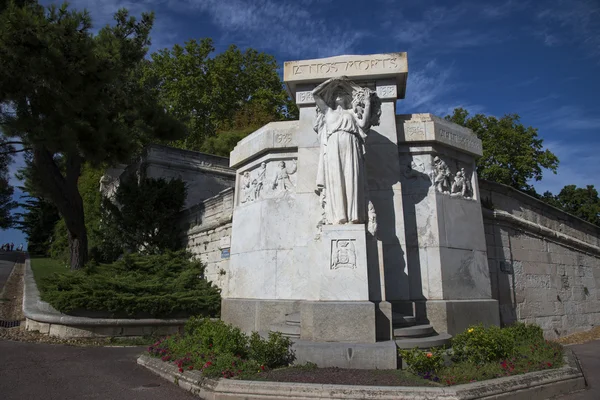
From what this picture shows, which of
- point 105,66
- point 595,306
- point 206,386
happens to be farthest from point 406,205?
point 105,66

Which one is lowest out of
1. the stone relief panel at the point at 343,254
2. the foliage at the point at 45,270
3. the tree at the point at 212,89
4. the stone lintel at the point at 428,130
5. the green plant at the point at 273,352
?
the green plant at the point at 273,352

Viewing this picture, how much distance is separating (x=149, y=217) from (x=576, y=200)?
30.2 m

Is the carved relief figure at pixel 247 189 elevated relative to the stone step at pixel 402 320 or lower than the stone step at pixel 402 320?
elevated

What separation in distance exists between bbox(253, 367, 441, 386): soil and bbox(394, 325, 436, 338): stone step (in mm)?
854

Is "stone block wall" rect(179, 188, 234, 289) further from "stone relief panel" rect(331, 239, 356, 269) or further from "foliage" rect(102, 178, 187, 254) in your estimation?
"stone relief panel" rect(331, 239, 356, 269)

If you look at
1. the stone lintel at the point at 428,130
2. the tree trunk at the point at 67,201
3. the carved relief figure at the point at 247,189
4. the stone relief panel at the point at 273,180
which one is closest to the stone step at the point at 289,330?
the stone relief panel at the point at 273,180

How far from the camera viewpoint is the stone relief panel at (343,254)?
571 centimetres

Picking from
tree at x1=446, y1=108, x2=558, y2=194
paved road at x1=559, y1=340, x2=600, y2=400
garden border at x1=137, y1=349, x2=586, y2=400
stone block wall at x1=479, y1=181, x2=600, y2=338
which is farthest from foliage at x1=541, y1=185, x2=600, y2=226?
garden border at x1=137, y1=349, x2=586, y2=400

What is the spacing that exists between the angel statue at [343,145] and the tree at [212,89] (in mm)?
21863

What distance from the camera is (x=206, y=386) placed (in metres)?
4.68

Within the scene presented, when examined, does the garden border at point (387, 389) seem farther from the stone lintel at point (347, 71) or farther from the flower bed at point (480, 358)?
the stone lintel at point (347, 71)

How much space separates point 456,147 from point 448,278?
8.13 feet

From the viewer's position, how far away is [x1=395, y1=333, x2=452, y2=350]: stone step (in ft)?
18.2

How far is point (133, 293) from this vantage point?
943 centimetres
